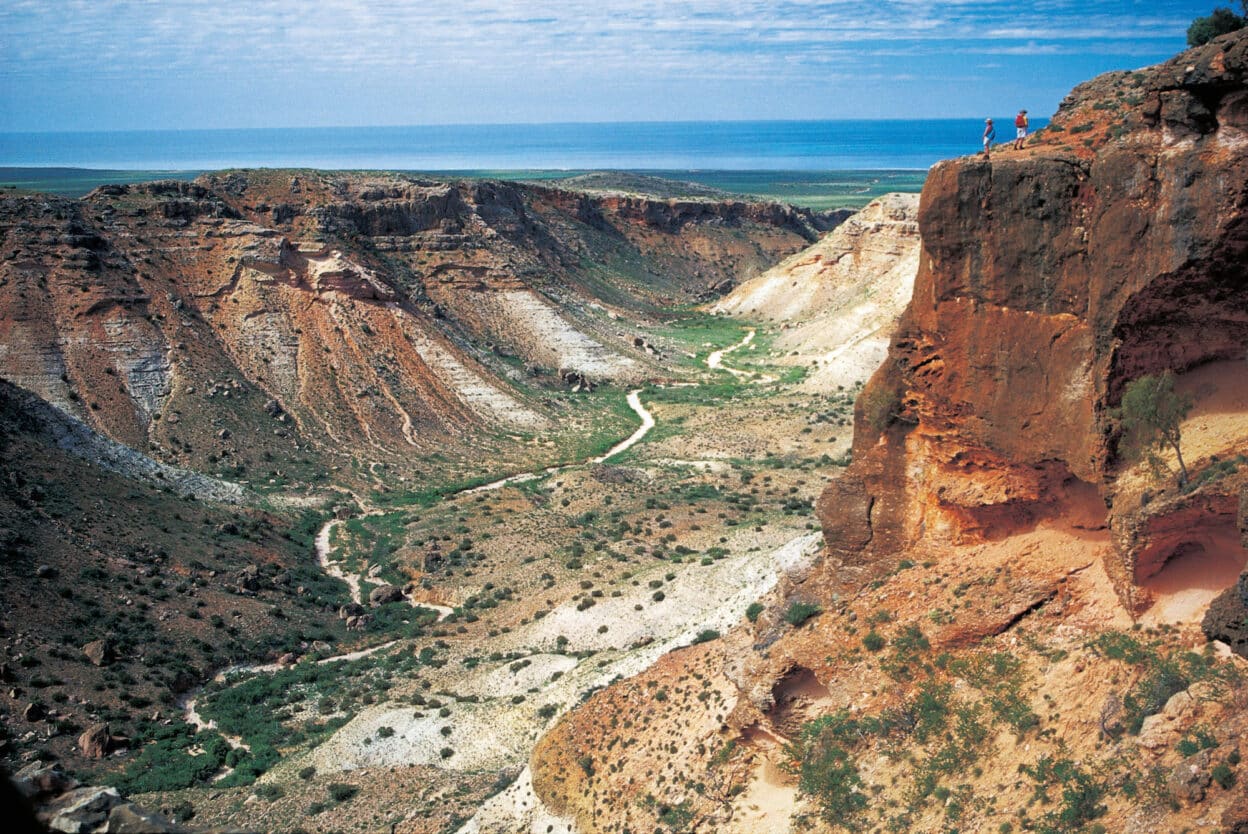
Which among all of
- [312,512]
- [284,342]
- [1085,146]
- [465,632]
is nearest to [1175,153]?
[1085,146]

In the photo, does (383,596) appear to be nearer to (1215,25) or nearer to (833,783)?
(833,783)

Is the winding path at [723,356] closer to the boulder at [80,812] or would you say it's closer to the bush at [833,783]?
the bush at [833,783]

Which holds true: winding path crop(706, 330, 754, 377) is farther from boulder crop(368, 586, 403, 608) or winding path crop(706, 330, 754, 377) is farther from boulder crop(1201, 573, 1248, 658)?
boulder crop(1201, 573, 1248, 658)

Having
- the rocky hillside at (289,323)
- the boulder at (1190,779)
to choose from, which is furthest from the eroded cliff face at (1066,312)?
the rocky hillside at (289,323)

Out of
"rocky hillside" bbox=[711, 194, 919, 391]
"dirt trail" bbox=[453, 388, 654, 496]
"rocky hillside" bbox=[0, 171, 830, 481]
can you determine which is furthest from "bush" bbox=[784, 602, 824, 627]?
"rocky hillside" bbox=[711, 194, 919, 391]

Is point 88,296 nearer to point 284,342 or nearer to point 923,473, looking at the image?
point 284,342

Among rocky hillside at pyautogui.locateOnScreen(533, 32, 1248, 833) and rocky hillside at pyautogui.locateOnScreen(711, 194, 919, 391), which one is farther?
rocky hillside at pyautogui.locateOnScreen(711, 194, 919, 391)
